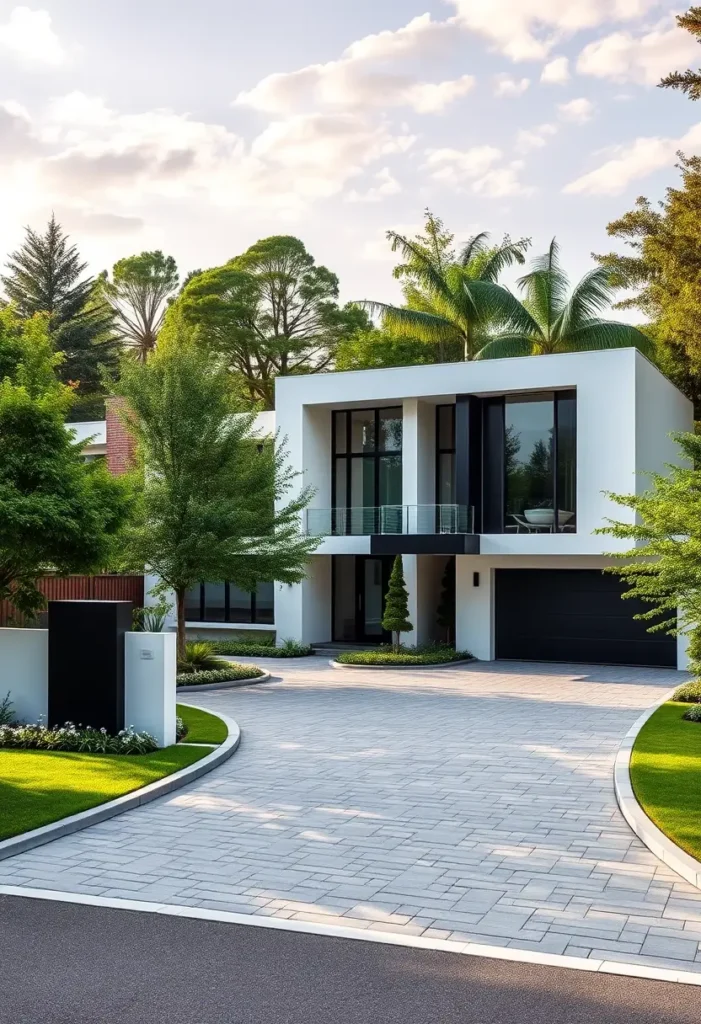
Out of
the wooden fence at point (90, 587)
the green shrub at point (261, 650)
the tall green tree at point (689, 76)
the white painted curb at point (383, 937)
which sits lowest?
the green shrub at point (261, 650)

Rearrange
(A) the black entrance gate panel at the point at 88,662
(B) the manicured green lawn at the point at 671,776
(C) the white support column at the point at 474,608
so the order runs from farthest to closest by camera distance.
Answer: (C) the white support column at the point at 474,608 < (A) the black entrance gate panel at the point at 88,662 < (B) the manicured green lawn at the point at 671,776

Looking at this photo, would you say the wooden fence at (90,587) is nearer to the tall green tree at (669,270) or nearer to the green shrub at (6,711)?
the green shrub at (6,711)

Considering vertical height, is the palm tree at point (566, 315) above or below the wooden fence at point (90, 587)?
above

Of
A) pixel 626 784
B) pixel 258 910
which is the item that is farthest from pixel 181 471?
pixel 258 910

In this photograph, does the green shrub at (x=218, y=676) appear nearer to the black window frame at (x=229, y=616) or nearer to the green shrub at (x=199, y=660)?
the green shrub at (x=199, y=660)

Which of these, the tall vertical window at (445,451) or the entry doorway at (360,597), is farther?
the entry doorway at (360,597)

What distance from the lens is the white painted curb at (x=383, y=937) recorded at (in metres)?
5.76

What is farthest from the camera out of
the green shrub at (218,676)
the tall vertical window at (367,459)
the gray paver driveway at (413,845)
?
the tall vertical window at (367,459)

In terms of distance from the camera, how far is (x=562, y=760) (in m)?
12.3

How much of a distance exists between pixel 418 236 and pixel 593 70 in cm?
3003

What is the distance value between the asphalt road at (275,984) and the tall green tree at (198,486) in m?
13.7

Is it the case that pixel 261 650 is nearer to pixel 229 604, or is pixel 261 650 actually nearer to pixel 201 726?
pixel 229 604

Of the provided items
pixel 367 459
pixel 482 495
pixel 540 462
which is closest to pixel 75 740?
pixel 482 495

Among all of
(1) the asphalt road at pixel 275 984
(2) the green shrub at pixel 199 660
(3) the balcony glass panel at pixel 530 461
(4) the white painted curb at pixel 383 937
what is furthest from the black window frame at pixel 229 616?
(1) the asphalt road at pixel 275 984
